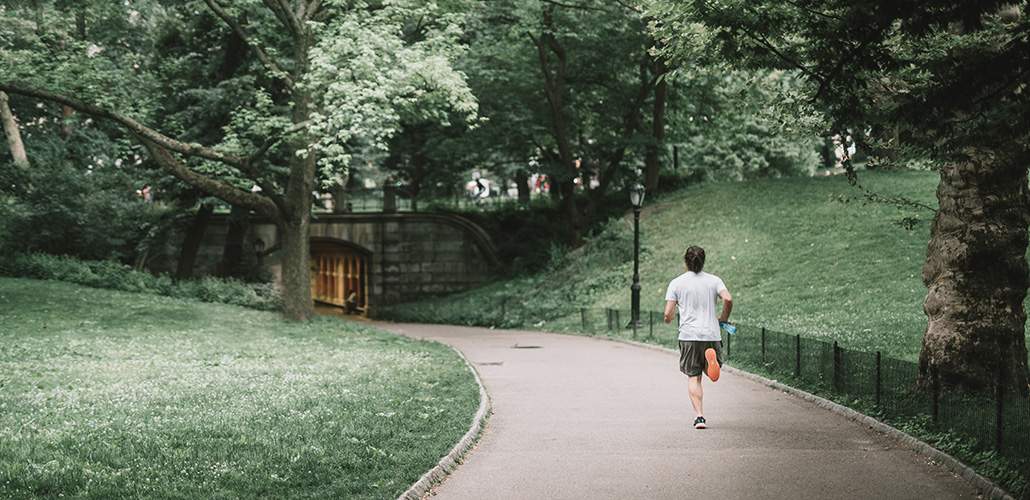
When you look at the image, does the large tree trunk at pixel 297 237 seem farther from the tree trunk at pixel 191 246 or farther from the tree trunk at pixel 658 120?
the tree trunk at pixel 658 120

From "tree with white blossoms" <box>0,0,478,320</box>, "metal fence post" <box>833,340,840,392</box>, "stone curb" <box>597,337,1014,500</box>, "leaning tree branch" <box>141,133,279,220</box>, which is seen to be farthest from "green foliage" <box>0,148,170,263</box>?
"metal fence post" <box>833,340,840,392</box>

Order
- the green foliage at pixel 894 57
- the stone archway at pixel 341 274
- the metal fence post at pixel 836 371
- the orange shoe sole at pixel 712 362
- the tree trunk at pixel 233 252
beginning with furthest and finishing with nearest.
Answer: the stone archway at pixel 341 274 → the tree trunk at pixel 233 252 → the metal fence post at pixel 836 371 → the orange shoe sole at pixel 712 362 → the green foliage at pixel 894 57

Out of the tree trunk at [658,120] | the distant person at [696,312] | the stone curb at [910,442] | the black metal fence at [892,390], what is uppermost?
the tree trunk at [658,120]

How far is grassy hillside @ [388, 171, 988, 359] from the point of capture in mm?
21812

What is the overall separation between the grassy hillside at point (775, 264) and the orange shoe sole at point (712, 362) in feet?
24.6

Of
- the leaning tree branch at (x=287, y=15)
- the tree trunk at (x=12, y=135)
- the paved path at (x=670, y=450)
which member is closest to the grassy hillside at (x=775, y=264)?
the paved path at (x=670, y=450)

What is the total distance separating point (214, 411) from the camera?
421 inches

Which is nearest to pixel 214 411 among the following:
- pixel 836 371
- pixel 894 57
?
pixel 836 371

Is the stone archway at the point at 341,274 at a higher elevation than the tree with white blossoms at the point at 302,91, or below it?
below

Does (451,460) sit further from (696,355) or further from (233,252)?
(233,252)

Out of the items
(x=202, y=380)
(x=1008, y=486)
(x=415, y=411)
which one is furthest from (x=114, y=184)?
(x=1008, y=486)

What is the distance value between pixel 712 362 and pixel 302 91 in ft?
52.9

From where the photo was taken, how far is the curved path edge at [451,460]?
7.75 meters

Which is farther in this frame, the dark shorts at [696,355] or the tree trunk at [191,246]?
the tree trunk at [191,246]
